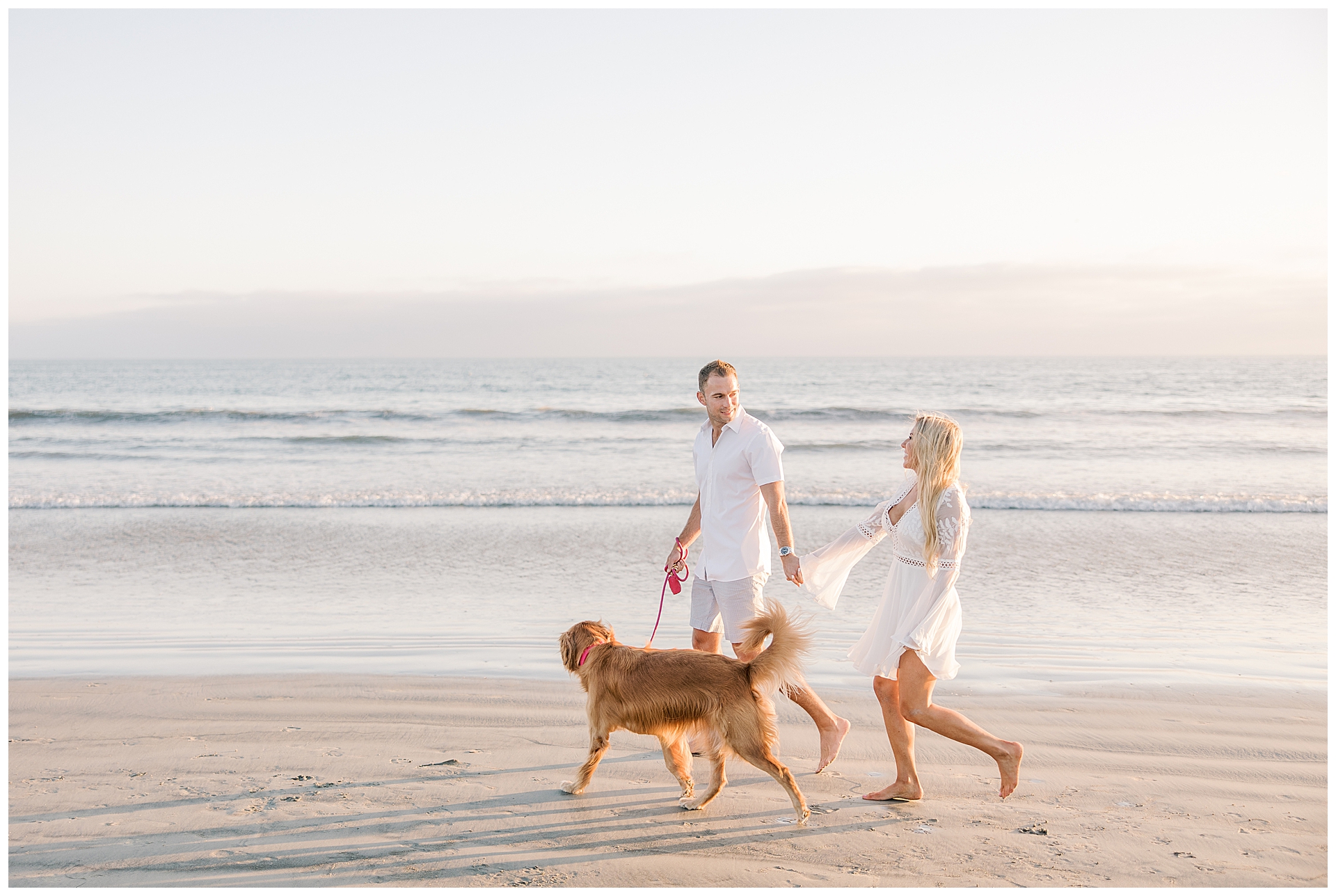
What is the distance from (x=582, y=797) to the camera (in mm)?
3842

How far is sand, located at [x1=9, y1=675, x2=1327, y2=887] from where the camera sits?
3219mm

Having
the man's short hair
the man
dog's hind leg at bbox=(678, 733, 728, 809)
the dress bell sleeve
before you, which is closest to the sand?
dog's hind leg at bbox=(678, 733, 728, 809)

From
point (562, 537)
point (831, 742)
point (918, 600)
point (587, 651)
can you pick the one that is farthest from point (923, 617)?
point (562, 537)

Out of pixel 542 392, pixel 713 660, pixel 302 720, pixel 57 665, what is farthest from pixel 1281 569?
pixel 542 392

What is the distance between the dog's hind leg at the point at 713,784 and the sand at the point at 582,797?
0.06m

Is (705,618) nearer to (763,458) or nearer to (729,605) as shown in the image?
(729,605)

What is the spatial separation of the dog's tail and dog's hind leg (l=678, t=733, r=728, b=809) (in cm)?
43

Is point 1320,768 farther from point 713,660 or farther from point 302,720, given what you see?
point 302,720

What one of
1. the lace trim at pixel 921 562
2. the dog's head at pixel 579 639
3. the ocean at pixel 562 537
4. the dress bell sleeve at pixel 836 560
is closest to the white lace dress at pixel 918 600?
the lace trim at pixel 921 562

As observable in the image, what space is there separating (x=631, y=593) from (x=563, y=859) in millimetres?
4385

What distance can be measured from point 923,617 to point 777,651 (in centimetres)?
73

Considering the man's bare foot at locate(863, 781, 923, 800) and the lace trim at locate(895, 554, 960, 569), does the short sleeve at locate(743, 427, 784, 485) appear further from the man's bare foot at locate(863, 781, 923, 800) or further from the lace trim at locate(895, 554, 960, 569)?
the man's bare foot at locate(863, 781, 923, 800)

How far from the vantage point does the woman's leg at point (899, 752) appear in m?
3.78

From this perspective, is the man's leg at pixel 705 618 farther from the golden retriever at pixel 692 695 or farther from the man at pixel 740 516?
the golden retriever at pixel 692 695
